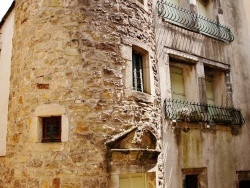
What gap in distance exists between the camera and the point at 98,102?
15.5 ft

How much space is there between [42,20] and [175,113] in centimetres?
350

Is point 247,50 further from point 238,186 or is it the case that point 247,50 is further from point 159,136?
point 159,136

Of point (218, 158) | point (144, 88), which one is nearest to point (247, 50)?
point (218, 158)

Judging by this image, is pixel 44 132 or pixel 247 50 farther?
pixel 247 50

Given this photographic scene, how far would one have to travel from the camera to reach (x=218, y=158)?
24.0 feet

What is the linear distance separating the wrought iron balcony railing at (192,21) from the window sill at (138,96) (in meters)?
2.47

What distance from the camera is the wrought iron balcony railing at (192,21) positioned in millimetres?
7113

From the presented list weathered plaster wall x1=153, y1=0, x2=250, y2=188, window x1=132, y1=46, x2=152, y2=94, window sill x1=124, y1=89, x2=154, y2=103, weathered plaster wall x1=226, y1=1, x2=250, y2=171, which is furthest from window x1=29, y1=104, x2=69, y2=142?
weathered plaster wall x1=226, y1=1, x2=250, y2=171

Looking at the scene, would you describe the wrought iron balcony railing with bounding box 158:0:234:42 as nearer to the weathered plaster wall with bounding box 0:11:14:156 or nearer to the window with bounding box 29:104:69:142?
the weathered plaster wall with bounding box 0:11:14:156

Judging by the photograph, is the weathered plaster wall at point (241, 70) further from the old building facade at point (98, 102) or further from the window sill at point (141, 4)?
the window sill at point (141, 4)

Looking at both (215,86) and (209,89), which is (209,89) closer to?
(209,89)

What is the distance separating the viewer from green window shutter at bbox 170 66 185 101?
7.16 metres

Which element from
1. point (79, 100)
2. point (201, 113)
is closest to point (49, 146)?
point (79, 100)

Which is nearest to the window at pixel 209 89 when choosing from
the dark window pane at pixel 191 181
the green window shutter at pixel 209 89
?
the green window shutter at pixel 209 89
